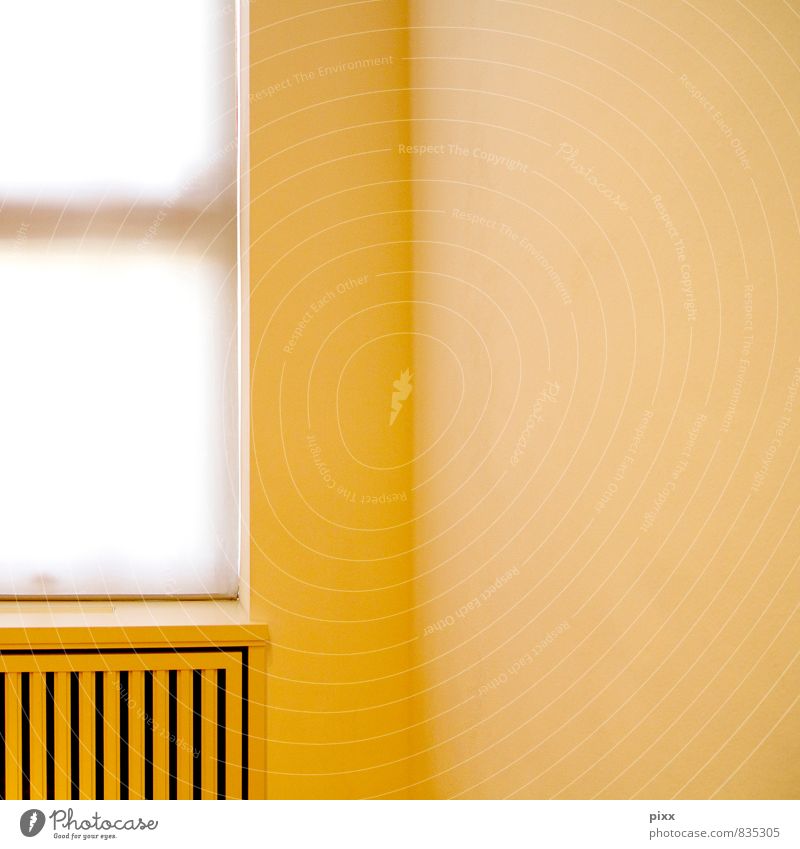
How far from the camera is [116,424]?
2.03 metres

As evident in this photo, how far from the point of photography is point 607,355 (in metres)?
1.07

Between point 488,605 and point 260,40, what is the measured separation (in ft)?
4.22

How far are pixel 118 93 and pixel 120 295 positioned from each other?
473 mm

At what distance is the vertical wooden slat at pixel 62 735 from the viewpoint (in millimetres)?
1810

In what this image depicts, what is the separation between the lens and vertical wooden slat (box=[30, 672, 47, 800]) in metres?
1.81

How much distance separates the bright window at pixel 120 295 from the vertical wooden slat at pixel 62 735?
245 millimetres

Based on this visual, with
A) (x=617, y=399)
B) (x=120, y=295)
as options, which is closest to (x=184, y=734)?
(x=120, y=295)

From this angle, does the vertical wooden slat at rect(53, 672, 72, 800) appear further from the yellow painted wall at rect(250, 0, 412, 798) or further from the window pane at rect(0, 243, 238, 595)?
the yellow painted wall at rect(250, 0, 412, 798)

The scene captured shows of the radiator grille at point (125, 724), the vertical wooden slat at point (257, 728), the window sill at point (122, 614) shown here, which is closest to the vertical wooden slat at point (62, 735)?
the radiator grille at point (125, 724)

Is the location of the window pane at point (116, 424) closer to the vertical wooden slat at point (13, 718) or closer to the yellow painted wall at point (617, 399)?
the vertical wooden slat at point (13, 718)

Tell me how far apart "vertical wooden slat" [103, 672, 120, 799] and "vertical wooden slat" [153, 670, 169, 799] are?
8 cm
